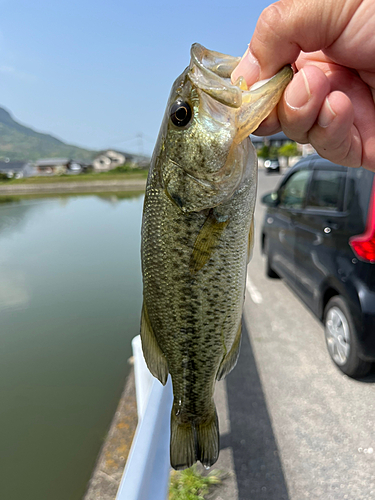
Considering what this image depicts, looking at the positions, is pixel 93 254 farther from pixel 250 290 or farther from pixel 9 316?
pixel 250 290

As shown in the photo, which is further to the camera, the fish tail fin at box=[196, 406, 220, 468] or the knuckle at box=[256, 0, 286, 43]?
the fish tail fin at box=[196, 406, 220, 468]

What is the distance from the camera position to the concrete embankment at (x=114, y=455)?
262 centimetres

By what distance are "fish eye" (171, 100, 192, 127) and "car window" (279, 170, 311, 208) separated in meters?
3.46

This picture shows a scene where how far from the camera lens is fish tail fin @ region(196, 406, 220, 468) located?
1390 mm

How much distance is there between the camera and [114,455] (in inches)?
114

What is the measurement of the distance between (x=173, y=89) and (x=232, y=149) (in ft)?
1.09

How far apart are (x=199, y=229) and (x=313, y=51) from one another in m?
0.77

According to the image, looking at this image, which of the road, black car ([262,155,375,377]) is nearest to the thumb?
black car ([262,155,375,377])

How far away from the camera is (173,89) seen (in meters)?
1.24

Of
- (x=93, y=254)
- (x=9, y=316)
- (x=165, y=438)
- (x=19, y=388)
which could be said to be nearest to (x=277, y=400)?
(x=165, y=438)

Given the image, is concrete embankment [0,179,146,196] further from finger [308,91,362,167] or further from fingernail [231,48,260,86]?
fingernail [231,48,260,86]

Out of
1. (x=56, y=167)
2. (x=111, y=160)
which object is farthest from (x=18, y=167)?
(x=111, y=160)

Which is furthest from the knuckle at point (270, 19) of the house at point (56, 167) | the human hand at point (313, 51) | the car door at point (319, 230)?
the house at point (56, 167)

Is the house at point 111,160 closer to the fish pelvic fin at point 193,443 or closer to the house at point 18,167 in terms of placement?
the house at point 18,167
